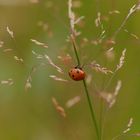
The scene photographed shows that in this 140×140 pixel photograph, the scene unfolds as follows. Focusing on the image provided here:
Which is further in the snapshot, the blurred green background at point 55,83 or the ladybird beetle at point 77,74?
the blurred green background at point 55,83

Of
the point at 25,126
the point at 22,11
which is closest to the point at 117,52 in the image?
the point at 25,126

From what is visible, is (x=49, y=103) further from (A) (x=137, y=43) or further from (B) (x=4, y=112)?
(A) (x=137, y=43)

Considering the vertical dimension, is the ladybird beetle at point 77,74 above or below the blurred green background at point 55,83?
above

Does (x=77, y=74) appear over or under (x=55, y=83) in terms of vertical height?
over

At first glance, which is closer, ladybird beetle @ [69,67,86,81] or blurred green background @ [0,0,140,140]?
ladybird beetle @ [69,67,86,81]

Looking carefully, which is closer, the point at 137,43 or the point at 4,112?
the point at 4,112

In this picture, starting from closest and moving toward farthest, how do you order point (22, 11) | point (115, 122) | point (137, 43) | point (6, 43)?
point (115, 122) < point (137, 43) < point (6, 43) < point (22, 11)

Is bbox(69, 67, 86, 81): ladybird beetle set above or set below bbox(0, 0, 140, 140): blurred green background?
above

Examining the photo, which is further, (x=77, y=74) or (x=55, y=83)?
(x=55, y=83)
